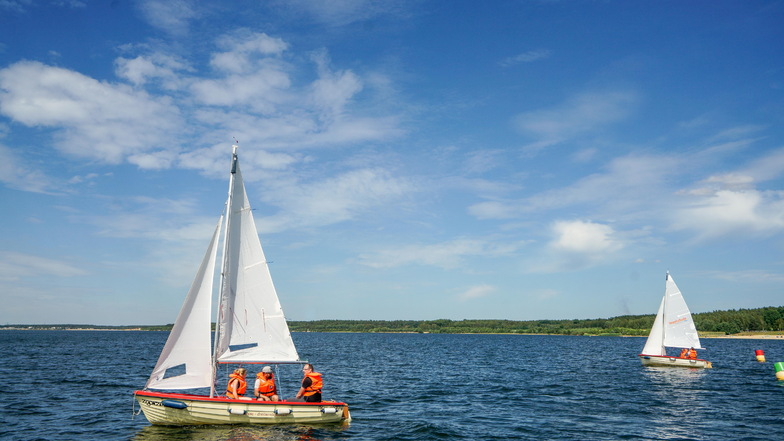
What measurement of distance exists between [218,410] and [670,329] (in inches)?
2110

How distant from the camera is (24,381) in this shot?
41.9 metres

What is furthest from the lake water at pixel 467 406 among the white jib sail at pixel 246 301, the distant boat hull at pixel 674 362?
the white jib sail at pixel 246 301

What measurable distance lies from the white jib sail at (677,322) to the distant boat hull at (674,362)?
2.04 meters

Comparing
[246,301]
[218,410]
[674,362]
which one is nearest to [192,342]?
[246,301]

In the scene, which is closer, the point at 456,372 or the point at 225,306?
the point at 225,306

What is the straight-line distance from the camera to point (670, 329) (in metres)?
58.5

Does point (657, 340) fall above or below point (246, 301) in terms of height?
below

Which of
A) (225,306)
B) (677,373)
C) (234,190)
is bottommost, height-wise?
(677,373)

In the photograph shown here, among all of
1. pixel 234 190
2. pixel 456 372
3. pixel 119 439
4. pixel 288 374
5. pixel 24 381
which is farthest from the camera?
pixel 456 372

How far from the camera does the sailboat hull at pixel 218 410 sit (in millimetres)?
22500

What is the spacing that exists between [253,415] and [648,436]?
1816 centimetres

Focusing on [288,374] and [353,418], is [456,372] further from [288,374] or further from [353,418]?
[353,418]

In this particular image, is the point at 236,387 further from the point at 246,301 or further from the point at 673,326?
the point at 673,326

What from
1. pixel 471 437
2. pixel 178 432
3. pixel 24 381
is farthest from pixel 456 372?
pixel 24 381
